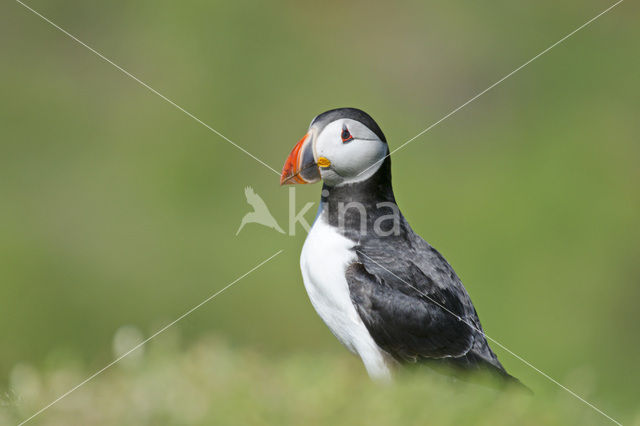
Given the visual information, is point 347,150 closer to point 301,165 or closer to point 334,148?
point 334,148

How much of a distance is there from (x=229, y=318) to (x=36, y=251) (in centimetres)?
225

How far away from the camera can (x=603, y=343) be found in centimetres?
837

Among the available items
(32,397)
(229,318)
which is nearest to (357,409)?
(32,397)

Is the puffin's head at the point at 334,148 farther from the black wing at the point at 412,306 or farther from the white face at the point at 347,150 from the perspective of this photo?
the black wing at the point at 412,306

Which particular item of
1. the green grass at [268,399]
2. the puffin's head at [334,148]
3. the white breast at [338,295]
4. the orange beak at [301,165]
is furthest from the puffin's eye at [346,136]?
the green grass at [268,399]

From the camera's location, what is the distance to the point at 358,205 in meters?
3.47

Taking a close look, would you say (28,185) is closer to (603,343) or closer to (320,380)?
(603,343)

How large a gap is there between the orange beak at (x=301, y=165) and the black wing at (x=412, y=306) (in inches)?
14.4

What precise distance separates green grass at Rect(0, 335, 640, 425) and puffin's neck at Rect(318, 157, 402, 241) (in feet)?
2.38

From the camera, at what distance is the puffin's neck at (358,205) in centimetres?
343

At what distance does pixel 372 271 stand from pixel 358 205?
320mm

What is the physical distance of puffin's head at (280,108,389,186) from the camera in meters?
3.33

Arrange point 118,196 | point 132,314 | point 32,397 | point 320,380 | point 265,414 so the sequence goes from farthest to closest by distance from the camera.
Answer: point 118,196 < point 132,314 < point 32,397 < point 320,380 < point 265,414

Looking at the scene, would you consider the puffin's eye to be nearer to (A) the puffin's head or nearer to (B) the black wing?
(A) the puffin's head
